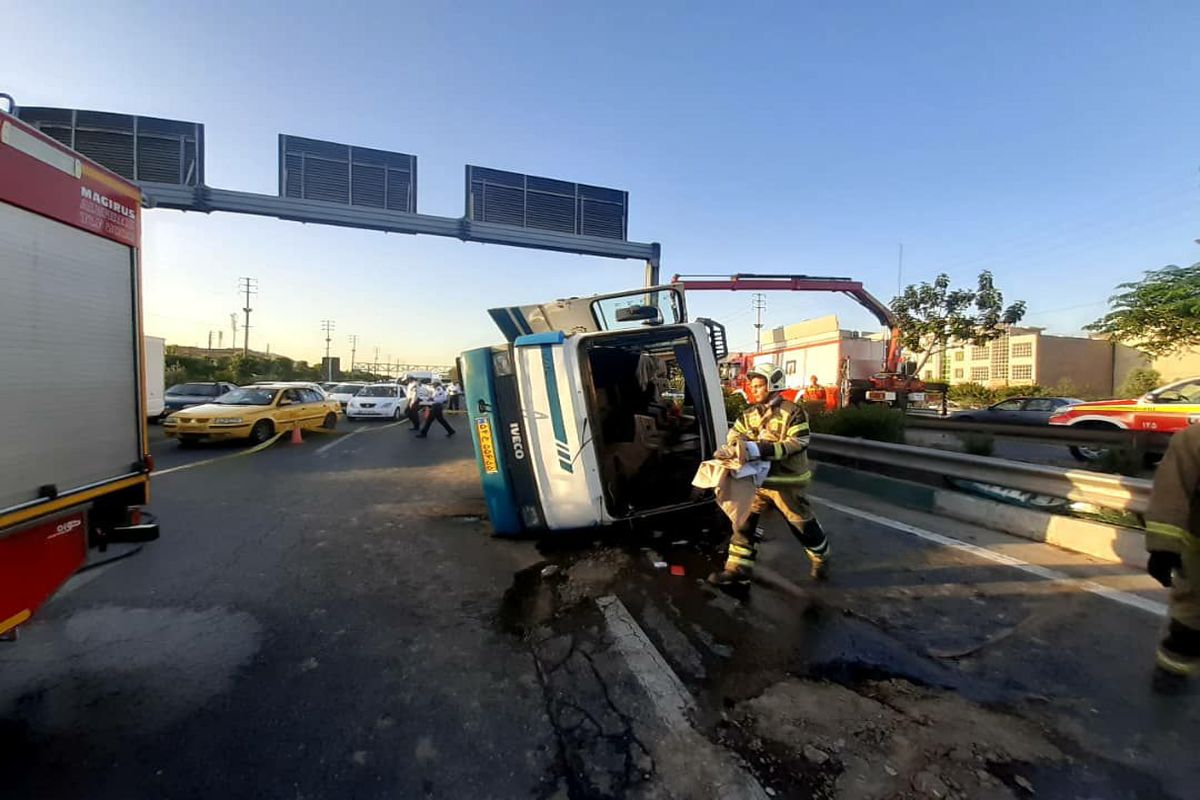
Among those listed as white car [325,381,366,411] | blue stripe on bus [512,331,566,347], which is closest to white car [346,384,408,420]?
white car [325,381,366,411]

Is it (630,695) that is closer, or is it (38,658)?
(630,695)

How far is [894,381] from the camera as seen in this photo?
18391mm

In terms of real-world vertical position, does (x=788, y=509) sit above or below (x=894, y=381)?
below

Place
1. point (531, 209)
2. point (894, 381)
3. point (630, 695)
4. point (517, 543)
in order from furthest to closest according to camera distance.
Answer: point (894, 381), point (531, 209), point (517, 543), point (630, 695)

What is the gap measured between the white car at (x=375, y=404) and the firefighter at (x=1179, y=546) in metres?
21.9

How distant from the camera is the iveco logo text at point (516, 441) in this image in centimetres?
464

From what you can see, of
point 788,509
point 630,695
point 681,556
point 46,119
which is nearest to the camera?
point 630,695

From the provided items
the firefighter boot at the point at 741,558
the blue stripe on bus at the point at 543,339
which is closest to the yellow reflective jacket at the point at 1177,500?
the firefighter boot at the point at 741,558

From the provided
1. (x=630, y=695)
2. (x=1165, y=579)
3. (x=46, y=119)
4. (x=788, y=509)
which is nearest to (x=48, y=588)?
(x=630, y=695)

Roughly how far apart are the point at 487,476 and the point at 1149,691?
4.35 metres

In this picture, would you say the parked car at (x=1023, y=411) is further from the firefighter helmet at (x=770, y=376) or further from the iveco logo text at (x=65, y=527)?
the iveco logo text at (x=65, y=527)

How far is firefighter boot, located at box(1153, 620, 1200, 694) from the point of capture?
262cm

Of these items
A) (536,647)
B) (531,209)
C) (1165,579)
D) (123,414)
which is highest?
(531,209)

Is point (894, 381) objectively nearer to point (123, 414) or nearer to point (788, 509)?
point (788, 509)
